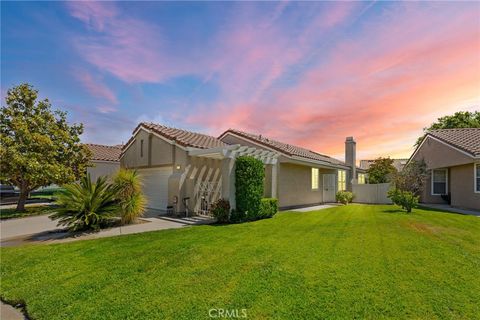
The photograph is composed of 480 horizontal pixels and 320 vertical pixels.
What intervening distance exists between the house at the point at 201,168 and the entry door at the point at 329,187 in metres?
2.26

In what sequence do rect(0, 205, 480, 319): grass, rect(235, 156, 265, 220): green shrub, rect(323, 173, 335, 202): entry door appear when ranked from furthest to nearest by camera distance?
rect(323, 173, 335, 202): entry door < rect(235, 156, 265, 220): green shrub < rect(0, 205, 480, 319): grass

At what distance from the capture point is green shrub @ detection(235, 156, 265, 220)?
12.2 m

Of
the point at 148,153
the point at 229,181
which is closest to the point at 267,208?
the point at 229,181

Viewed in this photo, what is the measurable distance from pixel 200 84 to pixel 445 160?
18754mm

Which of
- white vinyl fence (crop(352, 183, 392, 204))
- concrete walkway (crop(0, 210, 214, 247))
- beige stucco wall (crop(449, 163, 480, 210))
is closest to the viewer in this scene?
concrete walkway (crop(0, 210, 214, 247))

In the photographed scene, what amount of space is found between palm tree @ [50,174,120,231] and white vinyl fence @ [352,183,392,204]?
21.3m

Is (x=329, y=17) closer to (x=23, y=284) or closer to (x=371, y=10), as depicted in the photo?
(x=371, y=10)

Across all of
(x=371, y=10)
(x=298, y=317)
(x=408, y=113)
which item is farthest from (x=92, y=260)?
(x=408, y=113)

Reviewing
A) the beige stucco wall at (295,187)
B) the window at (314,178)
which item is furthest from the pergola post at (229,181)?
the window at (314,178)

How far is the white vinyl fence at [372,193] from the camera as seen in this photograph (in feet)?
75.0

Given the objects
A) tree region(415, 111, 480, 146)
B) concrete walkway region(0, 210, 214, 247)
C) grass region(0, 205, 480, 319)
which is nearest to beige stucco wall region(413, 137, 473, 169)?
grass region(0, 205, 480, 319)

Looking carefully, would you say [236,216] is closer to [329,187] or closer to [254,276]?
[254,276]

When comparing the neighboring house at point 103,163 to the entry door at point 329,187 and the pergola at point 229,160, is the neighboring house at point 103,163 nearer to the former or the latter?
the pergola at point 229,160

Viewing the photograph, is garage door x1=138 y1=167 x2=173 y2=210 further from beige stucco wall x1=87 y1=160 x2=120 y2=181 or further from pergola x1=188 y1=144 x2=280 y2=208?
beige stucco wall x1=87 y1=160 x2=120 y2=181
